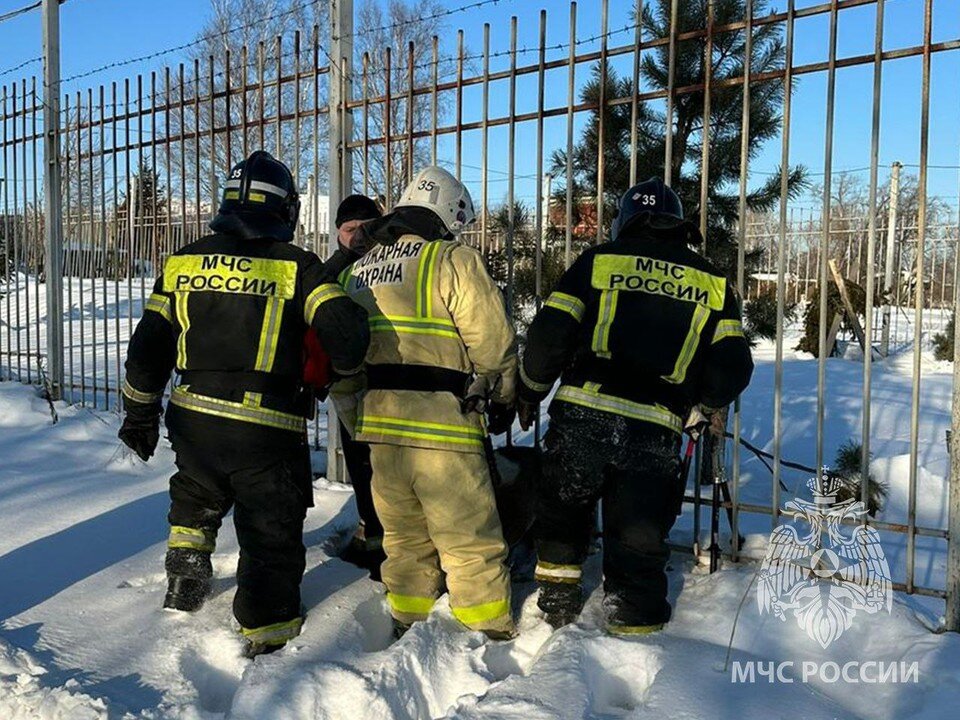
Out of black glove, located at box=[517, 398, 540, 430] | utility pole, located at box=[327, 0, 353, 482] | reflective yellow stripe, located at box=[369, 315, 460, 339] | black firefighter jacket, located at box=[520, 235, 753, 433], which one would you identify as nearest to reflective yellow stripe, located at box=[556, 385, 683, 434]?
black firefighter jacket, located at box=[520, 235, 753, 433]

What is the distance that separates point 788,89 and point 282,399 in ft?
8.19

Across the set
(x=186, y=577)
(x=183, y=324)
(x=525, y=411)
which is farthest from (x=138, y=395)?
(x=525, y=411)

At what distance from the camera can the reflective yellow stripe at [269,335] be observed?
319 cm

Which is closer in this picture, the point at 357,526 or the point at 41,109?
the point at 357,526

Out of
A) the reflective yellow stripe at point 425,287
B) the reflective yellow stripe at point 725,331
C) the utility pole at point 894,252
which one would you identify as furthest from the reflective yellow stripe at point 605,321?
the utility pole at point 894,252

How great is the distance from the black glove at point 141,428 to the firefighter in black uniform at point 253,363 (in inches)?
7.0

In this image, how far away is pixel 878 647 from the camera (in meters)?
3.09

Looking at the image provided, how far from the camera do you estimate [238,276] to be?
10.5ft

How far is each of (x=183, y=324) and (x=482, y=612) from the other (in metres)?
1.64

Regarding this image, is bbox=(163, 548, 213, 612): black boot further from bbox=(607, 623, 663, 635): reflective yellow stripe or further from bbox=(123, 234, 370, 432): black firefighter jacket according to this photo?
bbox=(607, 623, 663, 635): reflective yellow stripe

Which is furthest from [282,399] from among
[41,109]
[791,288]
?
[791,288]

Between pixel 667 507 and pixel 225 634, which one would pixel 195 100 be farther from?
pixel 667 507

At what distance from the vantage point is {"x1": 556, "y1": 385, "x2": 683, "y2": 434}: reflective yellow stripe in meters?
3.19

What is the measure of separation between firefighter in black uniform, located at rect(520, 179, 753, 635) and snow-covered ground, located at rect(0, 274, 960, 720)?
0.32 metres
